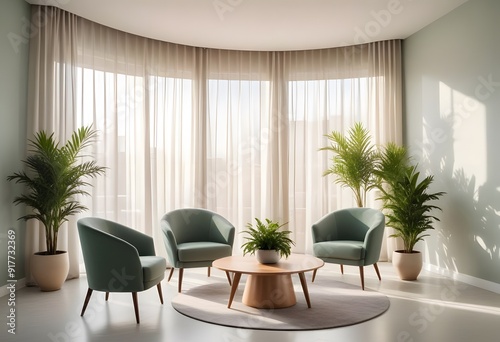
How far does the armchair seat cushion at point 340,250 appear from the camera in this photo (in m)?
5.66

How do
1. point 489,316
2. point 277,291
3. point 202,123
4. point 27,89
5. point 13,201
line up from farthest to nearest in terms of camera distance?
point 202,123
point 27,89
point 13,201
point 277,291
point 489,316

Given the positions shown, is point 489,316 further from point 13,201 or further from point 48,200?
point 13,201

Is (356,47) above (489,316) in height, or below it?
above

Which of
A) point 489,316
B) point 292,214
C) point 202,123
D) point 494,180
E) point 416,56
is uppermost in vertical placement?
point 416,56

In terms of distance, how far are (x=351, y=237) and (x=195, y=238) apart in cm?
223

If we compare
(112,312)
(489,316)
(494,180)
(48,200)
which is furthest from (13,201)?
(494,180)

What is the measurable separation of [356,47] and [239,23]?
2.43 metres

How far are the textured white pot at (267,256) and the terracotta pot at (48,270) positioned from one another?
2.53m

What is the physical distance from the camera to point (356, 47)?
7.96 metres

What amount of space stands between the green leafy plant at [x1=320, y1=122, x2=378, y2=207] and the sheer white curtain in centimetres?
58

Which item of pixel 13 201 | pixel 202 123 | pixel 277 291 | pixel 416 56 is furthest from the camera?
pixel 202 123

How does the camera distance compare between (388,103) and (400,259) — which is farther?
(388,103)

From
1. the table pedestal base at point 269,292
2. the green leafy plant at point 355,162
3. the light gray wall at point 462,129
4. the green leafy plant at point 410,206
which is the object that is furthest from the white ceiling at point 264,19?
the table pedestal base at point 269,292

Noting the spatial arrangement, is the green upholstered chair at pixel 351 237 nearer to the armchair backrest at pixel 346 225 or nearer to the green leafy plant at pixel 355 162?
the armchair backrest at pixel 346 225
